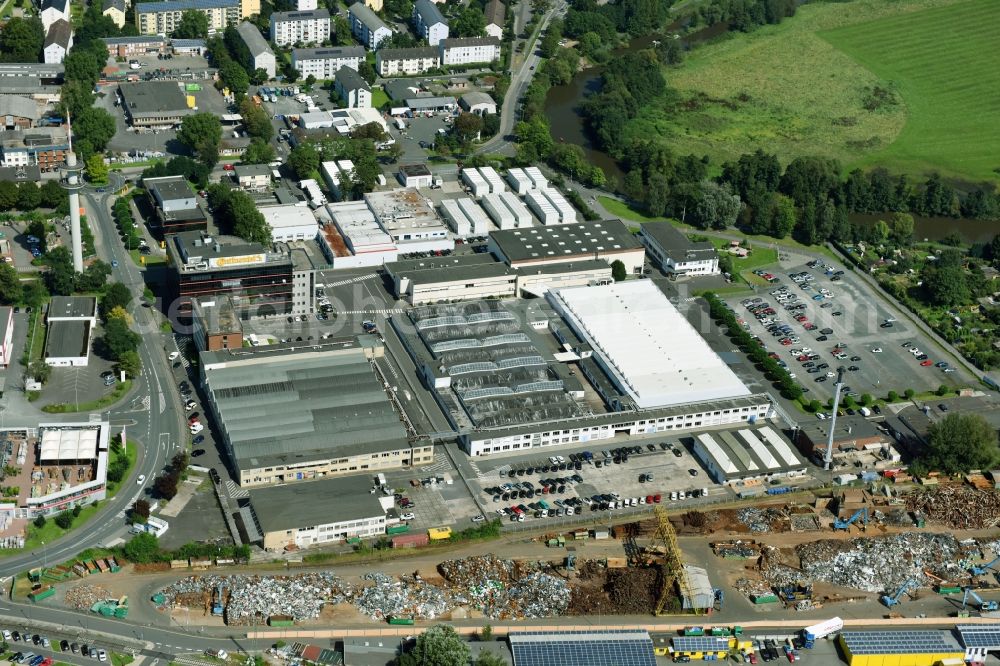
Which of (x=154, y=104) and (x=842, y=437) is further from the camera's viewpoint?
(x=154, y=104)

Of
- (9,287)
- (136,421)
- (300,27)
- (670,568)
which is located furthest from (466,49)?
(670,568)

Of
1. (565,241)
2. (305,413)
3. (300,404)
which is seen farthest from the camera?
(565,241)

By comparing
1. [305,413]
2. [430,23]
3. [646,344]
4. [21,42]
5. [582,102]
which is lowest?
[646,344]

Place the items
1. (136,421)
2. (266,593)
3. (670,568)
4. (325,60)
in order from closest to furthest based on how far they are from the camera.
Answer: (266,593), (670,568), (136,421), (325,60)

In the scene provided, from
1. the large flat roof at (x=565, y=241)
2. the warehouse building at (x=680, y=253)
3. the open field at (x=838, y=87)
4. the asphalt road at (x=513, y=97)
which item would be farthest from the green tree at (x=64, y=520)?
the open field at (x=838, y=87)

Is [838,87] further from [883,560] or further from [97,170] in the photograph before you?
[883,560]

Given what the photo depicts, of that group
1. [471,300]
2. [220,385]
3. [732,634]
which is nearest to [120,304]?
[220,385]

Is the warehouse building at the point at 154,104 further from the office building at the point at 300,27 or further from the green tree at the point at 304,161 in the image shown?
the office building at the point at 300,27

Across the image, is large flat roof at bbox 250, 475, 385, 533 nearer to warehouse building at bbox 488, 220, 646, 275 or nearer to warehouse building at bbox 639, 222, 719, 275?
warehouse building at bbox 488, 220, 646, 275
